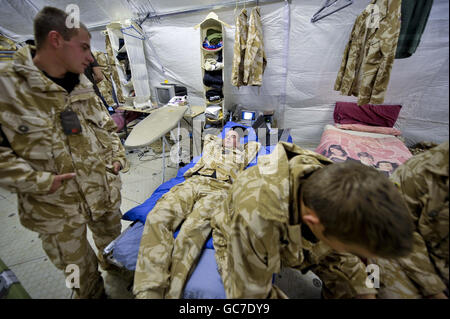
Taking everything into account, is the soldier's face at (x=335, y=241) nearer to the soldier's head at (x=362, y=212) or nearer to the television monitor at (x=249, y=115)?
the soldier's head at (x=362, y=212)

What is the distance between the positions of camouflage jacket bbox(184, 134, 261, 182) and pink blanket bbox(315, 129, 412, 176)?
90 centimetres

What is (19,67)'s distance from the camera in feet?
2.14

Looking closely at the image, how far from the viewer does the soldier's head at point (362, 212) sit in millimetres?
481

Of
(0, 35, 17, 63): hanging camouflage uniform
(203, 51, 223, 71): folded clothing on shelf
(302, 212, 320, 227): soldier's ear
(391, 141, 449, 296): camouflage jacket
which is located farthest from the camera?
(203, 51, 223, 71): folded clothing on shelf

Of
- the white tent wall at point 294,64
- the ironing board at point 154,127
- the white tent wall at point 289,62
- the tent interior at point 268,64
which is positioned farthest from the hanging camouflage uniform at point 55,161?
the white tent wall at point 294,64

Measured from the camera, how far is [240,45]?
267cm

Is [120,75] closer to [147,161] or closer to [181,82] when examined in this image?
[181,82]

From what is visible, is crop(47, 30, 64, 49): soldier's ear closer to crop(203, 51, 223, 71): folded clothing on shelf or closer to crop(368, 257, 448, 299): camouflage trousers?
crop(368, 257, 448, 299): camouflage trousers

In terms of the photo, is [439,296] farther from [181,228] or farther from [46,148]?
[46,148]

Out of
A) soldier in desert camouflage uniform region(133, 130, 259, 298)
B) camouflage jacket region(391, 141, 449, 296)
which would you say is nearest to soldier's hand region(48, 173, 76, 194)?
soldier in desert camouflage uniform region(133, 130, 259, 298)

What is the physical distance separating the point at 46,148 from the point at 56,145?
3cm

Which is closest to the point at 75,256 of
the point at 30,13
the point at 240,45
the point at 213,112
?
the point at 30,13

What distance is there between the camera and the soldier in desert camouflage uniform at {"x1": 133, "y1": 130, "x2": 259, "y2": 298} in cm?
86
